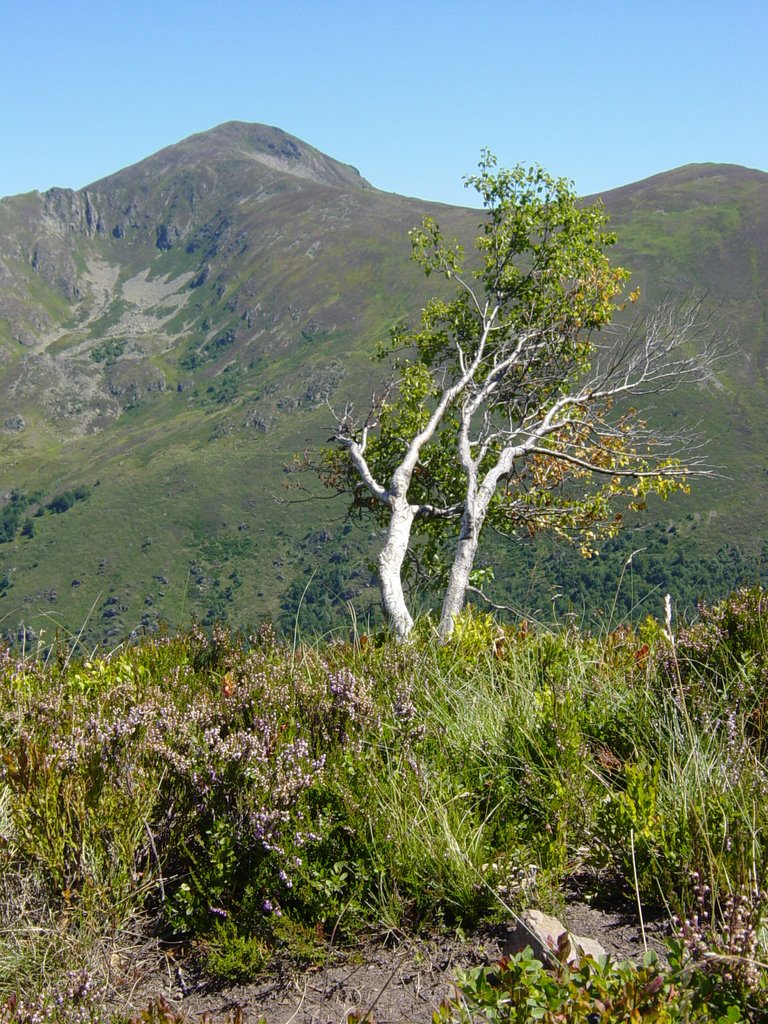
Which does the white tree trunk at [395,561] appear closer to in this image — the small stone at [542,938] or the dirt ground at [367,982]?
the dirt ground at [367,982]

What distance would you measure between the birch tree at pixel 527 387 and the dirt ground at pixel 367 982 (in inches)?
344

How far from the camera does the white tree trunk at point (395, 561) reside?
987 centimetres

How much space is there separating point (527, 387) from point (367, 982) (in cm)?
1171

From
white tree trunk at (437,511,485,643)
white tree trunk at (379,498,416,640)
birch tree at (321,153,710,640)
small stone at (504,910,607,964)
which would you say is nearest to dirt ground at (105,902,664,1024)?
small stone at (504,910,607,964)

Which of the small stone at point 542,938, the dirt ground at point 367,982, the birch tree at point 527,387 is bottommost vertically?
the dirt ground at point 367,982

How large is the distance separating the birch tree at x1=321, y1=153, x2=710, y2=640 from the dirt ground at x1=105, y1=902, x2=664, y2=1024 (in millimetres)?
8741

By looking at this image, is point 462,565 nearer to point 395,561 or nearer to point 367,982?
point 395,561

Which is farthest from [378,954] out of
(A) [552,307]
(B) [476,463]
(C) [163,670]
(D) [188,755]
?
(A) [552,307]

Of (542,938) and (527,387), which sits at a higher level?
(527,387)

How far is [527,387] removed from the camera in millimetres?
13898

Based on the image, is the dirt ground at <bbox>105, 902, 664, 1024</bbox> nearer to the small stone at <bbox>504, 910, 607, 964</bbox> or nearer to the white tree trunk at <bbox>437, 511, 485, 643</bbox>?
the small stone at <bbox>504, 910, 607, 964</bbox>

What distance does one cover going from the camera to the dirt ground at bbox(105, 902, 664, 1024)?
2869mm

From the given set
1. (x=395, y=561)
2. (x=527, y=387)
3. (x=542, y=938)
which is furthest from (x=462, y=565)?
(x=542, y=938)

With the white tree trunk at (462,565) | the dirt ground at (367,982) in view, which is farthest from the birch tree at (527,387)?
the dirt ground at (367,982)
